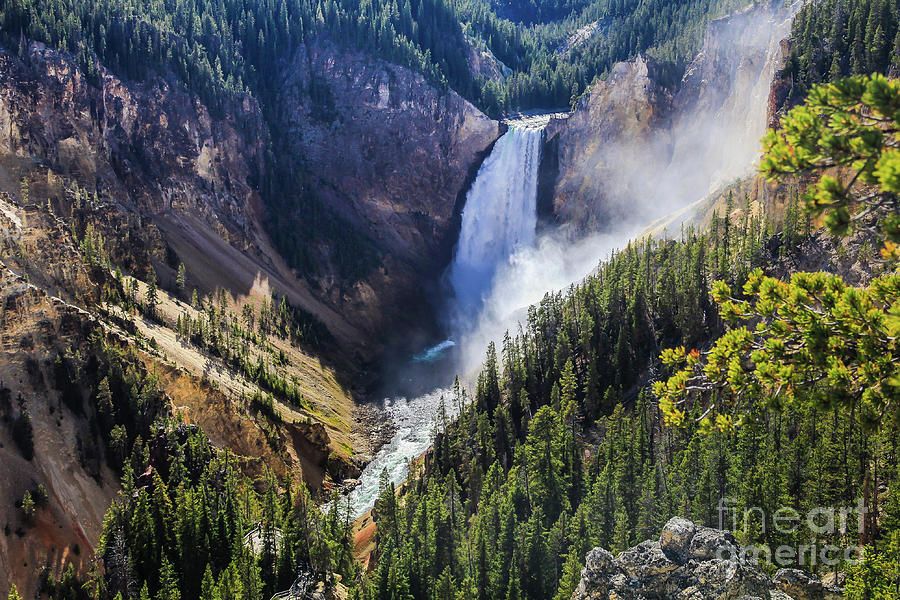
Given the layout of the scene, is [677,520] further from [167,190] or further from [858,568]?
[167,190]

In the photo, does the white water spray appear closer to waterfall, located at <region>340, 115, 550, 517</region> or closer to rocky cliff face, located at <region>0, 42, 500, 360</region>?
waterfall, located at <region>340, 115, 550, 517</region>

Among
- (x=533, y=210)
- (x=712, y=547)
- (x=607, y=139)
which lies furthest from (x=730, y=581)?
(x=533, y=210)

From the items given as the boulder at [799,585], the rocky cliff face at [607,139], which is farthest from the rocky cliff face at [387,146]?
the boulder at [799,585]

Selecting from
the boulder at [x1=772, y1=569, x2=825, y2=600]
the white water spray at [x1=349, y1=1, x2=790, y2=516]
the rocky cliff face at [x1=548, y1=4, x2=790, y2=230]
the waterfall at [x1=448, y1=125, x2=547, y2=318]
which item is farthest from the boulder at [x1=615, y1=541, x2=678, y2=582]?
the waterfall at [x1=448, y1=125, x2=547, y2=318]

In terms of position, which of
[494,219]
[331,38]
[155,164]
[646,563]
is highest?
[331,38]

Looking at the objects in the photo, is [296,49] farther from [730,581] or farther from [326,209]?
[730,581]

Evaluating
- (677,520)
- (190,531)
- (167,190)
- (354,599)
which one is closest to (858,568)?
(677,520)

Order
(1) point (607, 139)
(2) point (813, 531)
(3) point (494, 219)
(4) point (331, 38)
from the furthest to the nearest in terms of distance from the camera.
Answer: (4) point (331, 38), (3) point (494, 219), (1) point (607, 139), (2) point (813, 531)
